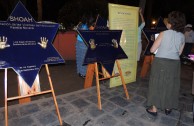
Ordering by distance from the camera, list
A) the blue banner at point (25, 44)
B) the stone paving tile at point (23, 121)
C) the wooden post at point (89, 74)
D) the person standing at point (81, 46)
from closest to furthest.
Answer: the blue banner at point (25, 44), the stone paving tile at point (23, 121), the wooden post at point (89, 74), the person standing at point (81, 46)

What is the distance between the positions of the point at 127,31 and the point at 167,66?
5.33 ft

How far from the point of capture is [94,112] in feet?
11.6

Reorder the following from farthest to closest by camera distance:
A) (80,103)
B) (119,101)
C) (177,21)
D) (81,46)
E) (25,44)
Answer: (81,46)
(119,101)
(80,103)
(177,21)
(25,44)

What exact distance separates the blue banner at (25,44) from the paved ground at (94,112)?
0.82 meters

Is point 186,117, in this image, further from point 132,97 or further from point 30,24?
point 30,24

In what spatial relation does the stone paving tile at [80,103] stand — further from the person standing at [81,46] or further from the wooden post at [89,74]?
the person standing at [81,46]

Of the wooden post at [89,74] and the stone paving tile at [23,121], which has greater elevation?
the wooden post at [89,74]

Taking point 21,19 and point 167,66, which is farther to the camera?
point 167,66

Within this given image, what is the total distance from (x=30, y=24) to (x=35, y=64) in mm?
568

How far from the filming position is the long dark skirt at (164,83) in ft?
10.6

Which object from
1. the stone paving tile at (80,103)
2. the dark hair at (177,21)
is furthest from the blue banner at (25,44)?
the dark hair at (177,21)

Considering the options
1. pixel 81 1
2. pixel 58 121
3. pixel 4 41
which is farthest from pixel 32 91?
pixel 81 1

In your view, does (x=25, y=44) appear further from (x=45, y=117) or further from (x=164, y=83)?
(x=164, y=83)

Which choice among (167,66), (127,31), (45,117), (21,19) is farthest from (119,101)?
(21,19)
